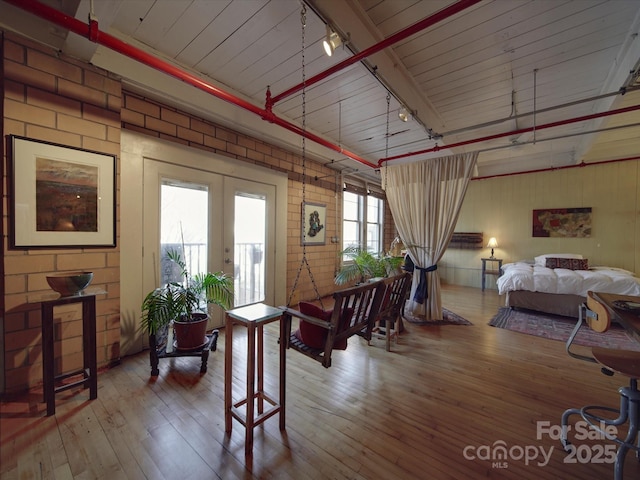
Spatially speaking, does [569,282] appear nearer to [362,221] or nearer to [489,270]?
[489,270]

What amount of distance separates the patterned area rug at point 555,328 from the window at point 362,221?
2987 mm

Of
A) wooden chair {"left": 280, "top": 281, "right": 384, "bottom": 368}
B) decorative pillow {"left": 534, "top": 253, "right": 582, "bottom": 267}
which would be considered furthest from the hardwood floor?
decorative pillow {"left": 534, "top": 253, "right": 582, "bottom": 267}

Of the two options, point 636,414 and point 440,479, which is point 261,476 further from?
point 636,414

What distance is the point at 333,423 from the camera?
173cm

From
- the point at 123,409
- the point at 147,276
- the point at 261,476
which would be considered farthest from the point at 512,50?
the point at 123,409

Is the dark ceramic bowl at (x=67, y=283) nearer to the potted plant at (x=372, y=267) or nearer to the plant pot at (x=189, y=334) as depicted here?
the plant pot at (x=189, y=334)

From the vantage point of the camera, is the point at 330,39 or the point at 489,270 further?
the point at 489,270

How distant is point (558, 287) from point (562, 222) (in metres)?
2.55

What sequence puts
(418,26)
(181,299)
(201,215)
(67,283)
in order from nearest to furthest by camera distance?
(418,26), (67,283), (181,299), (201,215)

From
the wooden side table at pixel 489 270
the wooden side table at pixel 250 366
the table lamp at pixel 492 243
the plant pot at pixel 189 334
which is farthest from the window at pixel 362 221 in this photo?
the wooden side table at pixel 250 366

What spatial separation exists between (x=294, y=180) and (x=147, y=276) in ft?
8.72

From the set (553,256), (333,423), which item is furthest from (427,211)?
(553,256)

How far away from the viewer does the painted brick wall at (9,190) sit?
1891 millimetres

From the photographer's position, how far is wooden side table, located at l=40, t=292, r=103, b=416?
5.72 feet
